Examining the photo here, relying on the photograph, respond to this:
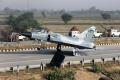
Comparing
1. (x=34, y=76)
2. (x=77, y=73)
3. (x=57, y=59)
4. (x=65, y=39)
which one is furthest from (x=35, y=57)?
(x=57, y=59)

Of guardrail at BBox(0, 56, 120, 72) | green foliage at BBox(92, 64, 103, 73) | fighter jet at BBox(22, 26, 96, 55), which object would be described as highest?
fighter jet at BBox(22, 26, 96, 55)

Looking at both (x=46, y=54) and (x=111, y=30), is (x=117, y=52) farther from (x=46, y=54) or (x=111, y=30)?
(x=111, y=30)

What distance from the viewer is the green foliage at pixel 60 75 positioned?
1446 inches

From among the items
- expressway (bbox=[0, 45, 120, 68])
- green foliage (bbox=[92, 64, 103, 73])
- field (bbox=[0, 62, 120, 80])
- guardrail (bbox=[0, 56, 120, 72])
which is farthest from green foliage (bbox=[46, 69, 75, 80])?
expressway (bbox=[0, 45, 120, 68])

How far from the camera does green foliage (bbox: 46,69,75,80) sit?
1446 inches

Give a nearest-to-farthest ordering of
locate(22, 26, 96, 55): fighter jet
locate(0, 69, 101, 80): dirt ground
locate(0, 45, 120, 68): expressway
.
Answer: locate(0, 69, 101, 80): dirt ground
locate(0, 45, 120, 68): expressway
locate(22, 26, 96, 55): fighter jet

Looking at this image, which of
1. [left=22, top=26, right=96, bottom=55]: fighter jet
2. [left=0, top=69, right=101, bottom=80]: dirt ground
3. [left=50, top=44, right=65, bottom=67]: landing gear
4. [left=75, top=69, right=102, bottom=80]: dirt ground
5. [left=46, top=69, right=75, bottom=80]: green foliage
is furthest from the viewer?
[left=22, top=26, right=96, bottom=55]: fighter jet

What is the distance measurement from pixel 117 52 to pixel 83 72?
20.1 meters

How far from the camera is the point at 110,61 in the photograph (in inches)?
1852

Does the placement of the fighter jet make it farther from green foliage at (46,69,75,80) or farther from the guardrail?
green foliage at (46,69,75,80)

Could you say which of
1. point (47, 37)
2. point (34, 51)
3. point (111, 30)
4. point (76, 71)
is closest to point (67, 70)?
point (76, 71)

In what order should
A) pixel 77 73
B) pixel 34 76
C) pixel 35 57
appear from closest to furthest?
pixel 34 76
pixel 77 73
pixel 35 57

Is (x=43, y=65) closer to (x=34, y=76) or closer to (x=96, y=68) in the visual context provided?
(x=34, y=76)

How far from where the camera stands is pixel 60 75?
122 feet
